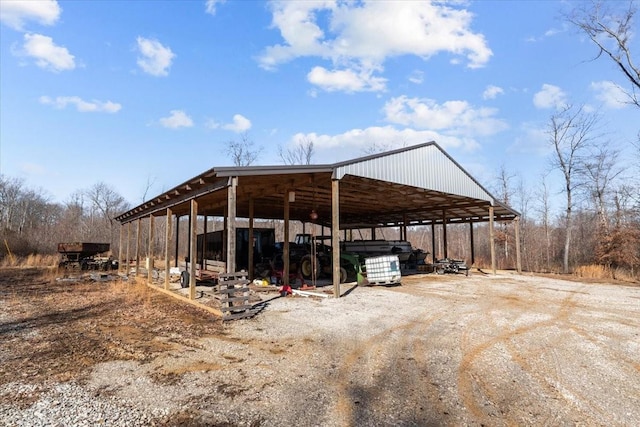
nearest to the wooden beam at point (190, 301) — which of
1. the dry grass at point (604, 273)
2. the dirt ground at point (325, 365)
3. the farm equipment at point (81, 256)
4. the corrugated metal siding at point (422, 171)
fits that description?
the dirt ground at point (325, 365)

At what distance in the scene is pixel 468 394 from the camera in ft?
12.5

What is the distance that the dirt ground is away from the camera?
3.39 metres

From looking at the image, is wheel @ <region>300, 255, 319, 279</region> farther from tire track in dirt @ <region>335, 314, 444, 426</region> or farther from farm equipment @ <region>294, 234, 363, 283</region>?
tire track in dirt @ <region>335, 314, 444, 426</region>

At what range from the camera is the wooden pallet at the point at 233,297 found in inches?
292

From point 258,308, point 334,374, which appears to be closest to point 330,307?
point 258,308

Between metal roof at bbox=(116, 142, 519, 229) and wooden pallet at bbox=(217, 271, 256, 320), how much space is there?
7.68 ft

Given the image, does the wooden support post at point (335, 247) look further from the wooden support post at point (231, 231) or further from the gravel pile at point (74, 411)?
the gravel pile at point (74, 411)

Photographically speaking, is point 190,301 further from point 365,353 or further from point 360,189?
point 360,189

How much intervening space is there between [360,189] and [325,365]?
960 cm

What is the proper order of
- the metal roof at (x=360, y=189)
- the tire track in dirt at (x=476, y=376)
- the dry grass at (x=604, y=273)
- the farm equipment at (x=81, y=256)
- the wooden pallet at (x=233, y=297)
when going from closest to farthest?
the tire track in dirt at (x=476, y=376) → the wooden pallet at (x=233, y=297) → the metal roof at (x=360, y=189) → the dry grass at (x=604, y=273) → the farm equipment at (x=81, y=256)

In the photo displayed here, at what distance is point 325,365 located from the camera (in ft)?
15.6

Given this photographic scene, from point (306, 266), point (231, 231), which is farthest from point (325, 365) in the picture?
point (306, 266)

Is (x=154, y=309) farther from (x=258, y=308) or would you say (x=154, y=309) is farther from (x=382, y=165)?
(x=382, y=165)

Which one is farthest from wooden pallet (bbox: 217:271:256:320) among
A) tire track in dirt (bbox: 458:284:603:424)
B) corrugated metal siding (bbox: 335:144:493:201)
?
tire track in dirt (bbox: 458:284:603:424)
